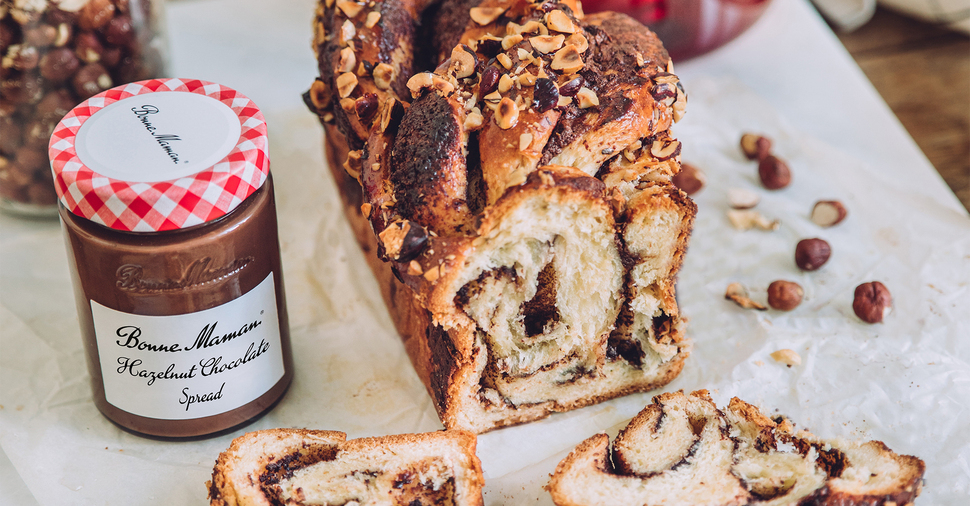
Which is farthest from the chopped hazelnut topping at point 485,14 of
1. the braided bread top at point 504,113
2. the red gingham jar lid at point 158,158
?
the red gingham jar lid at point 158,158

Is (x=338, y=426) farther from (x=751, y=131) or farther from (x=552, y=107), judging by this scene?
(x=751, y=131)

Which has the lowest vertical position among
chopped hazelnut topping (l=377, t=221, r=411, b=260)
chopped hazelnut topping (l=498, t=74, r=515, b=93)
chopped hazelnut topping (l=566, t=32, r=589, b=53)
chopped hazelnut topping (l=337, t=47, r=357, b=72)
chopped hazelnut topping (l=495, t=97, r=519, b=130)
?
chopped hazelnut topping (l=377, t=221, r=411, b=260)

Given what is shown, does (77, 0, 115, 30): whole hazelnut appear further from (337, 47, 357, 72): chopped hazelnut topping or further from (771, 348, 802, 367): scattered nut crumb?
(771, 348, 802, 367): scattered nut crumb

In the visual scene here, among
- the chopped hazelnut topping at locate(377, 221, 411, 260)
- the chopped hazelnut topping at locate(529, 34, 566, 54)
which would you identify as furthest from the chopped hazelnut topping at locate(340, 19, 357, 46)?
the chopped hazelnut topping at locate(377, 221, 411, 260)

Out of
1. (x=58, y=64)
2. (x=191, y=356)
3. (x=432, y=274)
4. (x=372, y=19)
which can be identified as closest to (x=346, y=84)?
(x=372, y=19)

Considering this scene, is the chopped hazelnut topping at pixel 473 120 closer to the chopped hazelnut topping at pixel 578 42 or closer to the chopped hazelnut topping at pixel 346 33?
the chopped hazelnut topping at pixel 578 42

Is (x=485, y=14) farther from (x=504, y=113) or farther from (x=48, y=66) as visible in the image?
(x=48, y=66)
